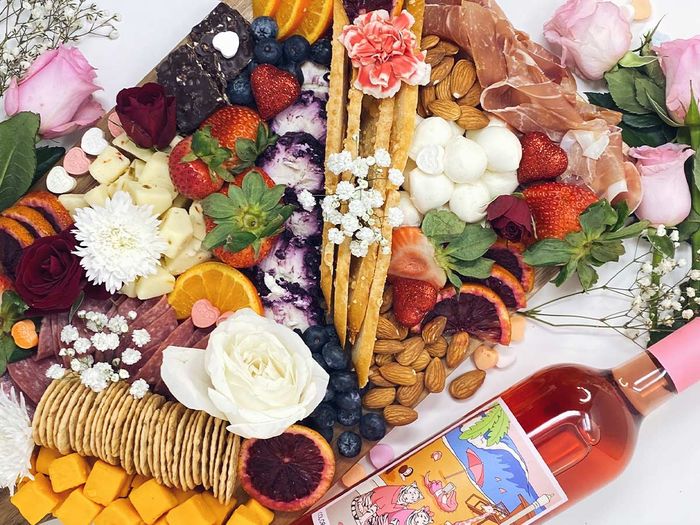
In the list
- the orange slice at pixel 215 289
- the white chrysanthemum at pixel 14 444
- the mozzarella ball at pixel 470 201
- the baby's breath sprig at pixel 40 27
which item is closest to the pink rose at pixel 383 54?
the mozzarella ball at pixel 470 201

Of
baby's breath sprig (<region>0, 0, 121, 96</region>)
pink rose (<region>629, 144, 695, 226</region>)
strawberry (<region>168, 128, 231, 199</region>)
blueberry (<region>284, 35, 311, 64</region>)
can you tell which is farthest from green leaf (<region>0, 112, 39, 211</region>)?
pink rose (<region>629, 144, 695, 226</region>)

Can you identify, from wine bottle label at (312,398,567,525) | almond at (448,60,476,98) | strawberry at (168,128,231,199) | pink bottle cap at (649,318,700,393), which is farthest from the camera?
almond at (448,60,476,98)

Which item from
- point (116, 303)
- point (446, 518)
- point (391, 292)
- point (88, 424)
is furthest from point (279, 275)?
point (446, 518)

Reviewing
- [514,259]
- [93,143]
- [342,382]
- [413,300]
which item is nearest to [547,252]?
[514,259]

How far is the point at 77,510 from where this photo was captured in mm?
1396

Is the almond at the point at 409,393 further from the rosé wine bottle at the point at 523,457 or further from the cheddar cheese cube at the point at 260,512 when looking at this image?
the cheddar cheese cube at the point at 260,512

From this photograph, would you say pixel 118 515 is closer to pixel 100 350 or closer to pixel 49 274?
pixel 100 350

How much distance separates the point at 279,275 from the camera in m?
1.51

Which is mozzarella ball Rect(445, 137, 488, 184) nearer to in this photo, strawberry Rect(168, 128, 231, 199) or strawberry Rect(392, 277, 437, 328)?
strawberry Rect(392, 277, 437, 328)

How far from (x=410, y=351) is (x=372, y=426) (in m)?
0.17

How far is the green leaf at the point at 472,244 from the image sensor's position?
147 centimetres

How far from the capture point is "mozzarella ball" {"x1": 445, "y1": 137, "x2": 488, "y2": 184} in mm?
1451

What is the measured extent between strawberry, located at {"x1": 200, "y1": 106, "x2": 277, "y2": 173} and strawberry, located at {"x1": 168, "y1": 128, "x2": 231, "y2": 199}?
0.02 m

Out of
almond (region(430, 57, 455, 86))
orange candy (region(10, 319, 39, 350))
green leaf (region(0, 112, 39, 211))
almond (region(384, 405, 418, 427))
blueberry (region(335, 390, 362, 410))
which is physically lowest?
almond (region(384, 405, 418, 427))
